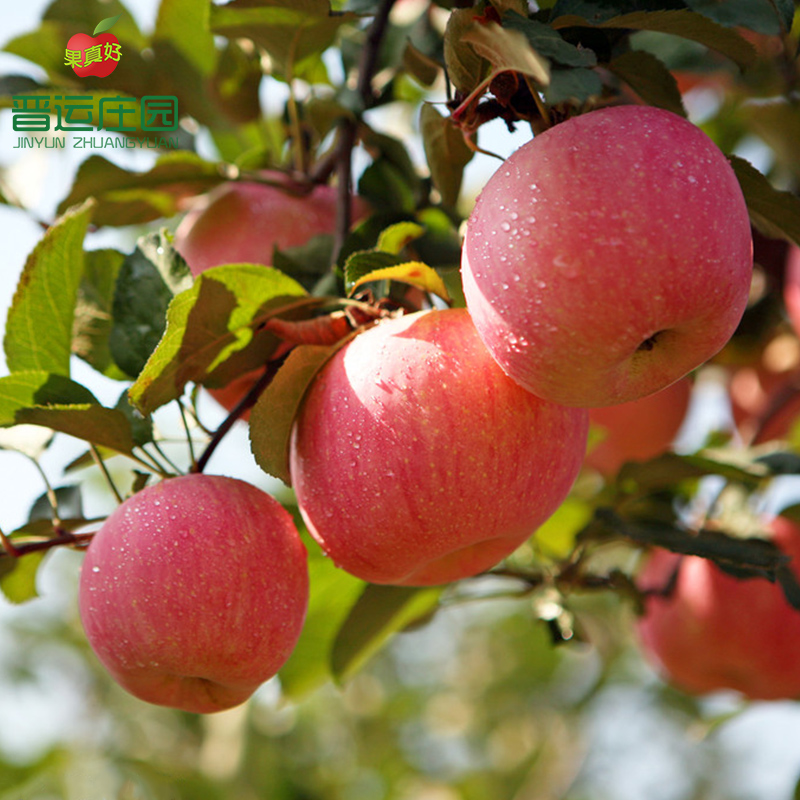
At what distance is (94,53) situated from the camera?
106 centimetres

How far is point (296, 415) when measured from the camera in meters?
0.70

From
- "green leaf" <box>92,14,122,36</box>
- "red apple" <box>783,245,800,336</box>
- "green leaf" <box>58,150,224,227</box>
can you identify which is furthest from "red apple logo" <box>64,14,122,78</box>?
"red apple" <box>783,245,800,336</box>

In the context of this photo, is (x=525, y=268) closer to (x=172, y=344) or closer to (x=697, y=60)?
(x=172, y=344)

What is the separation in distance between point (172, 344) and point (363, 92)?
44 cm

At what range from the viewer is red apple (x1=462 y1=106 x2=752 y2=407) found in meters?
0.51

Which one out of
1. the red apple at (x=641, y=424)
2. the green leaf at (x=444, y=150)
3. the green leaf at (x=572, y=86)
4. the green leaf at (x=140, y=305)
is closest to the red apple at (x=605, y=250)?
the green leaf at (x=572, y=86)

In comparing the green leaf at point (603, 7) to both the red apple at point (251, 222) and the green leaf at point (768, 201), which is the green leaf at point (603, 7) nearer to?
the green leaf at point (768, 201)

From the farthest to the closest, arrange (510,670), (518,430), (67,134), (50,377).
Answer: (510,670)
(67,134)
(50,377)
(518,430)

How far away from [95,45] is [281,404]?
65 cm

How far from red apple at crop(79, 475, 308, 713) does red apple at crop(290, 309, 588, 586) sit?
0.16 ft

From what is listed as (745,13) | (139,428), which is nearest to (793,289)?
(745,13)

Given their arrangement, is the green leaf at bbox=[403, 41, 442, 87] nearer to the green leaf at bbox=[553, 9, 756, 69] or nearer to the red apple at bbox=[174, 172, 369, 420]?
the red apple at bbox=[174, 172, 369, 420]

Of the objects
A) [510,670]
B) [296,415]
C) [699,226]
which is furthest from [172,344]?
[510,670]

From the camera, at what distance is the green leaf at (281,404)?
2.22 feet
